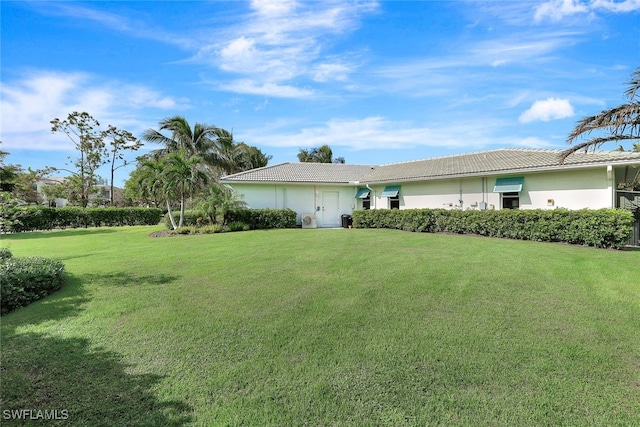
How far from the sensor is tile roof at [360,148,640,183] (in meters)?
13.4

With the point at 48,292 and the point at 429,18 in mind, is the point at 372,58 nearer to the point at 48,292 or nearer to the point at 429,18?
the point at 429,18

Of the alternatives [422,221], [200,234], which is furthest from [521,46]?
[200,234]

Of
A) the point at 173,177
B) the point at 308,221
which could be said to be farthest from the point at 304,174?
the point at 173,177

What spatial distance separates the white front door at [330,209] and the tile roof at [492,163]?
2.65 meters

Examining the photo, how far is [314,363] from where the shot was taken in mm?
3844

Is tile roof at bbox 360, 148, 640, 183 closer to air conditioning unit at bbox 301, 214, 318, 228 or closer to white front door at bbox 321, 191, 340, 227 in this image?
white front door at bbox 321, 191, 340, 227

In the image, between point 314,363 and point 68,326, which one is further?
point 68,326

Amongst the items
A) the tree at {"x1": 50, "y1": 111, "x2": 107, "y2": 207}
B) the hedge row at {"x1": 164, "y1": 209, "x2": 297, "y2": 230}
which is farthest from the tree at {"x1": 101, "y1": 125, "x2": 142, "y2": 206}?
the hedge row at {"x1": 164, "y1": 209, "x2": 297, "y2": 230}

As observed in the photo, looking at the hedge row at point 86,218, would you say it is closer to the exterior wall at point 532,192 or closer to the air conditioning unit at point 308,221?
the air conditioning unit at point 308,221

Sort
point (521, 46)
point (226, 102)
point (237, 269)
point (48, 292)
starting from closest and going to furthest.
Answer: point (48, 292), point (237, 269), point (521, 46), point (226, 102)

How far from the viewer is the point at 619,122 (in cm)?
616

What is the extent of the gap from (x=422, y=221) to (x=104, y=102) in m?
16.2

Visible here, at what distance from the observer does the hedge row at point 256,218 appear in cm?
2061

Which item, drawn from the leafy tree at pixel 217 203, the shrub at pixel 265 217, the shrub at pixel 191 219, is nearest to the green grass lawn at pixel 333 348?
the leafy tree at pixel 217 203
